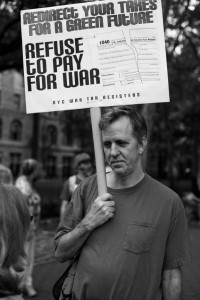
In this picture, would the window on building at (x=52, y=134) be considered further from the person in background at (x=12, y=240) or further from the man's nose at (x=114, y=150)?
the person in background at (x=12, y=240)

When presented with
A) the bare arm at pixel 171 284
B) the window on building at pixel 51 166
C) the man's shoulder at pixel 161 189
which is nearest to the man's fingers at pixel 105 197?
the man's shoulder at pixel 161 189

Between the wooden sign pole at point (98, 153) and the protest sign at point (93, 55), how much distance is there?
6 cm

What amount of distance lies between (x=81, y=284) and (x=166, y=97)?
1.10 meters

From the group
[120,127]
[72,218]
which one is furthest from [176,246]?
[120,127]

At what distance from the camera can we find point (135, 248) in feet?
6.88

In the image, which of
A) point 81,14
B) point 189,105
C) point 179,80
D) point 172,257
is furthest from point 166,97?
point 189,105

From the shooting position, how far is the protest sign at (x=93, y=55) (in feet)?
7.70

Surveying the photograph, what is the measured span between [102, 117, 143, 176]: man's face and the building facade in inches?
1432

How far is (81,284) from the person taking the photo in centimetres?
215

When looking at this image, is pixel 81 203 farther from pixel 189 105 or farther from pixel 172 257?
pixel 189 105

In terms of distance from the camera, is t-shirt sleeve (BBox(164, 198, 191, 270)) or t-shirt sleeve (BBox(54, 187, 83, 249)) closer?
t-shirt sleeve (BBox(164, 198, 191, 270))

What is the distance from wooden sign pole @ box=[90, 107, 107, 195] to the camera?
225cm

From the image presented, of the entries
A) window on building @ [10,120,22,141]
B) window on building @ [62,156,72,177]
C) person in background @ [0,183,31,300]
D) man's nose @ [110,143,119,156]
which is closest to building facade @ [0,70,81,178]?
window on building @ [10,120,22,141]

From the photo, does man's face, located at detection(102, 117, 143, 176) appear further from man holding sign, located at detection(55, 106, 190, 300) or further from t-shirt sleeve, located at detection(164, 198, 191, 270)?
t-shirt sleeve, located at detection(164, 198, 191, 270)
